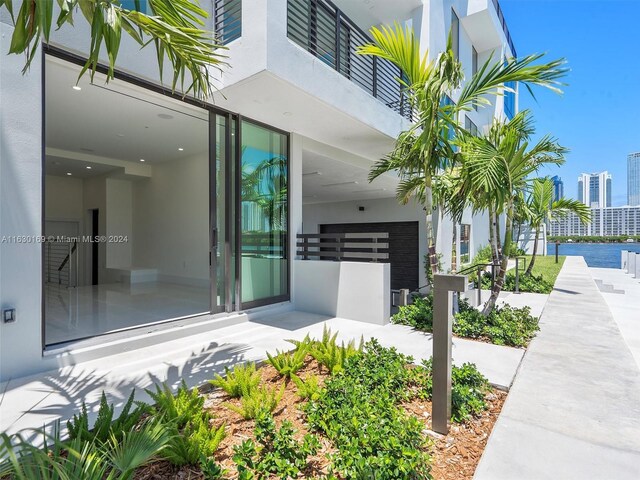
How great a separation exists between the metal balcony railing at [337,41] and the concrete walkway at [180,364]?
3.54 m

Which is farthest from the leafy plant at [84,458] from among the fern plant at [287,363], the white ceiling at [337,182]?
the white ceiling at [337,182]

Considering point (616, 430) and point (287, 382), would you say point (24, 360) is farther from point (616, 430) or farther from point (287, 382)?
point (616, 430)

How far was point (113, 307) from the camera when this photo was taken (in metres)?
5.97

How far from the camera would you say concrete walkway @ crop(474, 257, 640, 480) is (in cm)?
191

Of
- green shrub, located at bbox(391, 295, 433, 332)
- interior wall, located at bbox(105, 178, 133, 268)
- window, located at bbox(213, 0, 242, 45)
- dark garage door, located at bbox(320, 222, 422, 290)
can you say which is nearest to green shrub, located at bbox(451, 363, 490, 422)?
green shrub, located at bbox(391, 295, 433, 332)

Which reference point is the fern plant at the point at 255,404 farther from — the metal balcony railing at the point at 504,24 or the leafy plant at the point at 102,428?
the metal balcony railing at the point at 504,24

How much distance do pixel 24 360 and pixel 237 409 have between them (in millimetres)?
2354

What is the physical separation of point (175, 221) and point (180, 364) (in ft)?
21.2

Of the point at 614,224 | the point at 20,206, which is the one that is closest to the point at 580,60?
the point at 20,206

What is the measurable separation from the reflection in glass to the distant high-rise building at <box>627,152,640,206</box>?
236ft

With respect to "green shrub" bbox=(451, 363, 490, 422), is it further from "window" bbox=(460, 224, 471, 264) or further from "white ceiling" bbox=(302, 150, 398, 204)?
"window" bbox=(460, 224, 471, 264)

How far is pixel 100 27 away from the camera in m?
1.71

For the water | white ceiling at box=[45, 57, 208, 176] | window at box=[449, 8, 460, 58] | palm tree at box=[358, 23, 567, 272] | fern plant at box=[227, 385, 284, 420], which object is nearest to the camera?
fern plant at box=[227, 385, 284, 420]

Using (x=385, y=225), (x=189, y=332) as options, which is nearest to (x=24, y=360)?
(x=189, y=332)
